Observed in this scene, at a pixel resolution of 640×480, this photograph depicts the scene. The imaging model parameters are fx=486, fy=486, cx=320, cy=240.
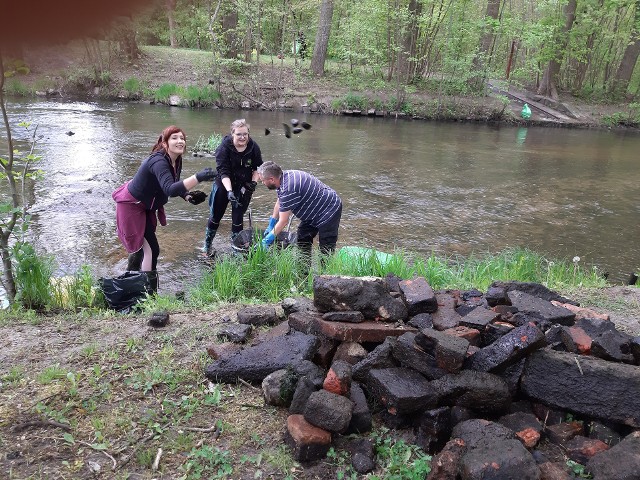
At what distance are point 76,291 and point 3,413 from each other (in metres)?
2.16

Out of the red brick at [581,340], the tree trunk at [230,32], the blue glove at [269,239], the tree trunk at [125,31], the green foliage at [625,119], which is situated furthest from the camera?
the green foliage at [625,119]

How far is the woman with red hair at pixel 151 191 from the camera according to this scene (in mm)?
4695

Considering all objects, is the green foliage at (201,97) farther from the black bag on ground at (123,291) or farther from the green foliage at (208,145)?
the black bag on ground at (123,291)

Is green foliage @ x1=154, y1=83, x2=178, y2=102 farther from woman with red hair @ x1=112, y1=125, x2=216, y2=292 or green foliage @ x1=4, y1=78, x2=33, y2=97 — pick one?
woman with red hair @ x1=112, y1=125, x2=216, y2=292

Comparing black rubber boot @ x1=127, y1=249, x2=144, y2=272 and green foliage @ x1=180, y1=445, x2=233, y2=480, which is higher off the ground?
green foliage @ x1=180, y1=445, x2=233, y2=480

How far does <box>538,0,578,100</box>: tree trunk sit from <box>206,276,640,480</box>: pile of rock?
25.5m

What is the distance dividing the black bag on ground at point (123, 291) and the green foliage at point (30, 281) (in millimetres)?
501

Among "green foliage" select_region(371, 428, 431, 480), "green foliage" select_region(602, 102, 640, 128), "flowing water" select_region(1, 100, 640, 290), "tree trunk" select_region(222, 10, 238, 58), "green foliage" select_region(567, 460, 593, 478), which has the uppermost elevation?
"tree trunk" select_region(222, 10, 238, 58)

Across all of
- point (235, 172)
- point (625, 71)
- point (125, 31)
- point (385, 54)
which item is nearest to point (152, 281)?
point (235, 172)

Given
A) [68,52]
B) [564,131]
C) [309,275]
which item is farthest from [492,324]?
[564,131]

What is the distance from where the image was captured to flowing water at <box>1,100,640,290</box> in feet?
23.7

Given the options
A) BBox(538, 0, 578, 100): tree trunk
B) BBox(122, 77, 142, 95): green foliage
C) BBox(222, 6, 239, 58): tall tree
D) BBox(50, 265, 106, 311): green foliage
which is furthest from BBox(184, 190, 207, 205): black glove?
BBox(538, 0, 578, 100): tree trunk

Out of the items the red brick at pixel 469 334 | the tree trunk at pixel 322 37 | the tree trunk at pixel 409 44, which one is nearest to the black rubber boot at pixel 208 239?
the red brick at pixel 469 334

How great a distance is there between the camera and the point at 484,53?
21.5m
